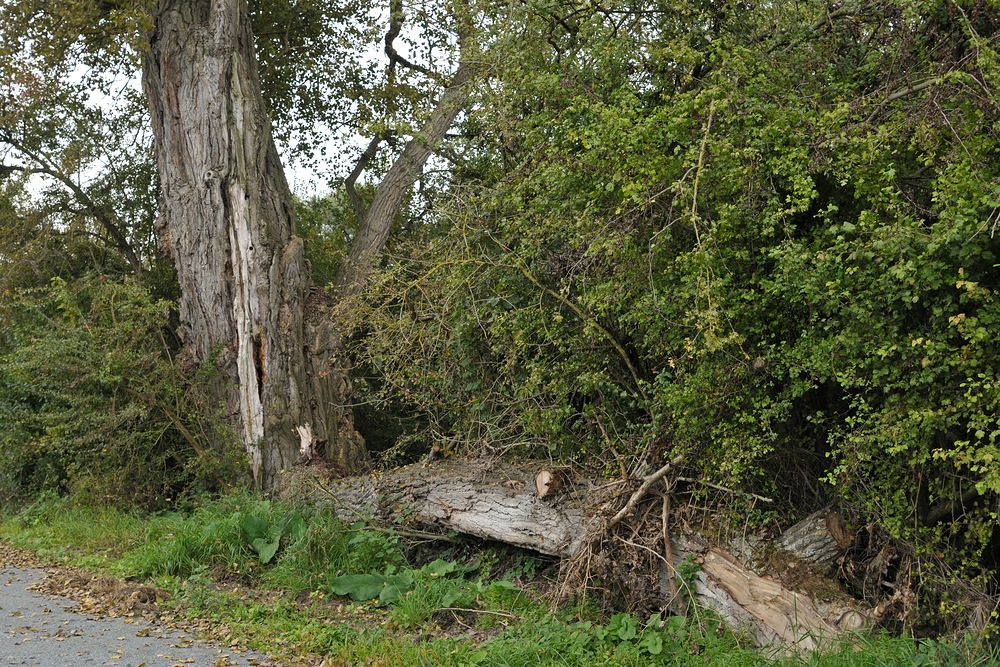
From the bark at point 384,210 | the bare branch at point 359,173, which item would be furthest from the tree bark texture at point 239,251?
the bare branch at point 359,173

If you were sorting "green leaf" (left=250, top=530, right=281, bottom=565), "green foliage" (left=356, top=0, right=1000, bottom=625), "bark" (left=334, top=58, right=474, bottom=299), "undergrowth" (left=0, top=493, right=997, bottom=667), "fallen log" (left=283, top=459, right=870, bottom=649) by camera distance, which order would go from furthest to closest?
"bark" (left=334, top=58, right=474, bottom=299)
"green leaf" (left=250, top=530, right=281, bottom=565)
"fallen log" (left=283, top=459, right=870, bottom=649)
"undergrowth" (left=0, top=493, right=997, bottom=667)
"green foliage" (left=356, top=0, right=1000, bottom=625)

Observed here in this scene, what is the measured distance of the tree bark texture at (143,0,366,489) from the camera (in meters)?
10.8

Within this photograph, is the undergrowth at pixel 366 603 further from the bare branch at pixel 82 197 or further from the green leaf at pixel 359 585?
the bare branch at pixel 82 197

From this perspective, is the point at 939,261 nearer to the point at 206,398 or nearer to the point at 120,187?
the point at 206,398

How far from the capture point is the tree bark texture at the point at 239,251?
1080 centimetres

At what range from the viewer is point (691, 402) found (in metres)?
6.19

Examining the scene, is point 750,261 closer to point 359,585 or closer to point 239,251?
point 359,585

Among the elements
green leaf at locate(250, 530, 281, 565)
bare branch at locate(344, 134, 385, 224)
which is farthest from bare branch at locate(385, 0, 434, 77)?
green leaf at locate(250, 530, 281, 565)

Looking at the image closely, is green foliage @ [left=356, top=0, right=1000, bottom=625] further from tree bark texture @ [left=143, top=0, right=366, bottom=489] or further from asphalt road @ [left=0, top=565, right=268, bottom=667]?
asphalt road @ [left=0, top=565, right=268, bottom=667]

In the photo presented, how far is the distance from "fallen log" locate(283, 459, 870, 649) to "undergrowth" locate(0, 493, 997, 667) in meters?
0.21

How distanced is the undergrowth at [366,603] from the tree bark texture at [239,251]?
147 centimetres

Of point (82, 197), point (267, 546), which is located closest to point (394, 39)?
point (82, 197)

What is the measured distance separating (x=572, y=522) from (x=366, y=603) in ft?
5.98

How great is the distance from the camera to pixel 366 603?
7.28 metres
